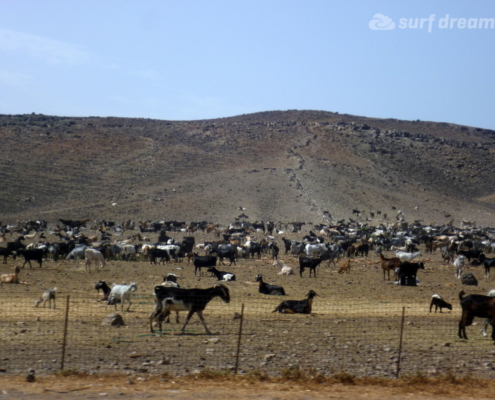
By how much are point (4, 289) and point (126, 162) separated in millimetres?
60449

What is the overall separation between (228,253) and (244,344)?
1907 centimetres

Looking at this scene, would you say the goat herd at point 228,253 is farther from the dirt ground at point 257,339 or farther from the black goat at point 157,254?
the dirt ground at point 257,339

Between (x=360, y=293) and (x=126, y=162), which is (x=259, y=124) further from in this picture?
(x=360, y=293)

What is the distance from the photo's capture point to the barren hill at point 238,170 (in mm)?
62594

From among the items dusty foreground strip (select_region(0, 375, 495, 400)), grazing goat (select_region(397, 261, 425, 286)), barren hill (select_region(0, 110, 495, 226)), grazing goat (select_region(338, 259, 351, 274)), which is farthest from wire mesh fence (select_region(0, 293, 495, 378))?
barren hill (select_region(0, 110, 495, 226))

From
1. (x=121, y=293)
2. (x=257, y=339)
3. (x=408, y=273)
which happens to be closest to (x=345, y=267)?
(x=408, y=273)

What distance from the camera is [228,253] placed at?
30875mm

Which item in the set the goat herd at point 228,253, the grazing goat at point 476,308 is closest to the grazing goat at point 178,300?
the goat herd at point 228,253

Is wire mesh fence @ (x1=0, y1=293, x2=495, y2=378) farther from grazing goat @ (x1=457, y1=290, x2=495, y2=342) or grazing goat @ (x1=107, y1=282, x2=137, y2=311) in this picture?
grazing goat @ (x1=457, y1=290, x2=495, y2=342)

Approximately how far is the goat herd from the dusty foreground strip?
3.54m

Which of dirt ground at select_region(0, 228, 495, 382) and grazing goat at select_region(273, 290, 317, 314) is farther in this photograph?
grazing goat at select_region(273, 290, 317, 314)

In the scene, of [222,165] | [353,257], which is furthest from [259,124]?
[353,257]

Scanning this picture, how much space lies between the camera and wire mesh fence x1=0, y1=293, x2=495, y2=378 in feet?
33.7

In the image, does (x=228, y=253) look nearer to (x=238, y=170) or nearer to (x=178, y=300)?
(x=178, y=300)
